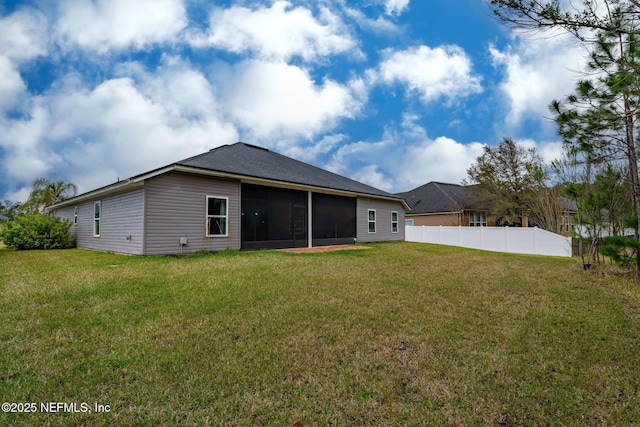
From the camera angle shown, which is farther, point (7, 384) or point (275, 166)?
point (275, 166)

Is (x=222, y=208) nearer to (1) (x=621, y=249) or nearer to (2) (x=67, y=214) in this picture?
(1) (x=621, y=249)

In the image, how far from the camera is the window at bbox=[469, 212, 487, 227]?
2652 cm

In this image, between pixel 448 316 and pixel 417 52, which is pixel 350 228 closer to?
pixel 417 52

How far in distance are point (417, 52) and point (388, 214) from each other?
32.1 ft

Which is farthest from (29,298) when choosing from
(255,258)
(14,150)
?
(14,150)

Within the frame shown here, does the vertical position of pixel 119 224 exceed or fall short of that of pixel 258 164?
it falls short

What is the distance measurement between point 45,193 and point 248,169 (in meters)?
26.8

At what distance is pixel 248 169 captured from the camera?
12.6 metres

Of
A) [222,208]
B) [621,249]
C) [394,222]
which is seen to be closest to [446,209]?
[394,222]

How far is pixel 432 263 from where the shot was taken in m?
9.84

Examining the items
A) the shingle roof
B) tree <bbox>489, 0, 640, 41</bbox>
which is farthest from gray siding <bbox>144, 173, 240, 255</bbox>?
tree <bbox>489, 0, 640, 41</bbox>

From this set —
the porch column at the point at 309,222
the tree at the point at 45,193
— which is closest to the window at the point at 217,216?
the porch column at the point at 309,222

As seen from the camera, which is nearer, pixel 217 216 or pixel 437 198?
pixel 217 216

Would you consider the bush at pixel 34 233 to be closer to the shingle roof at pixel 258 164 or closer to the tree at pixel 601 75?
the shingle roof at pixel 258 164
